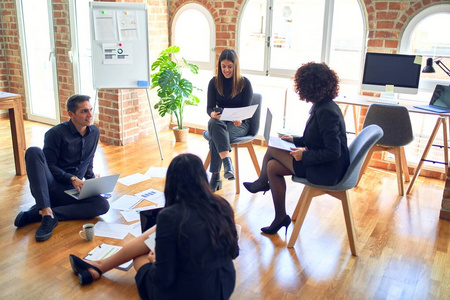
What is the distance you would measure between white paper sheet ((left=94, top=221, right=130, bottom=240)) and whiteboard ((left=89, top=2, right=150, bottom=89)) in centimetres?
180

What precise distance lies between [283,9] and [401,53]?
1373 mm

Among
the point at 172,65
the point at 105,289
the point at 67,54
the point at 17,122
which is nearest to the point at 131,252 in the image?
the point at 105,289

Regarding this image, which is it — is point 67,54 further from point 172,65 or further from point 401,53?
point 401,53

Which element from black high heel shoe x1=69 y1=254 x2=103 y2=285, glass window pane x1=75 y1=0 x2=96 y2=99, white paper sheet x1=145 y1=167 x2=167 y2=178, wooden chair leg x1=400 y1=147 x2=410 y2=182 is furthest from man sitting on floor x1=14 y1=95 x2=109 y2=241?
wooden chair leg x1=400 y1=147 x2=410 y2=182

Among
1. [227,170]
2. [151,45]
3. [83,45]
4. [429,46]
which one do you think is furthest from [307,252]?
[83,45]

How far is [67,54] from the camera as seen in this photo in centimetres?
535

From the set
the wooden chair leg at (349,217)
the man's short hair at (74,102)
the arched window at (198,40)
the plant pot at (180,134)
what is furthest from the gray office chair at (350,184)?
the arched window at (198,40)

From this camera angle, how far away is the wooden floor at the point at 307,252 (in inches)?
92.5

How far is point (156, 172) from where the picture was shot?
163 inches

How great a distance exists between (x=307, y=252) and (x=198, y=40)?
11.3 ft

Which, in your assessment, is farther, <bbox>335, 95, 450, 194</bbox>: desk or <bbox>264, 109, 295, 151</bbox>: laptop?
<bbox>335, 95, 450, 194</bbox>: desk

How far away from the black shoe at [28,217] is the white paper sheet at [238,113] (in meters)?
1.59

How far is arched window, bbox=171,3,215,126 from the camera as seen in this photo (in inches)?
207

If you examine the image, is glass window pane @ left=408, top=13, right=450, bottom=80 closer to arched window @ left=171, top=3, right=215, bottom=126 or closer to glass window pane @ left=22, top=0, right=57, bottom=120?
arched window @ left=171, top=3, right=215, bottom=126
